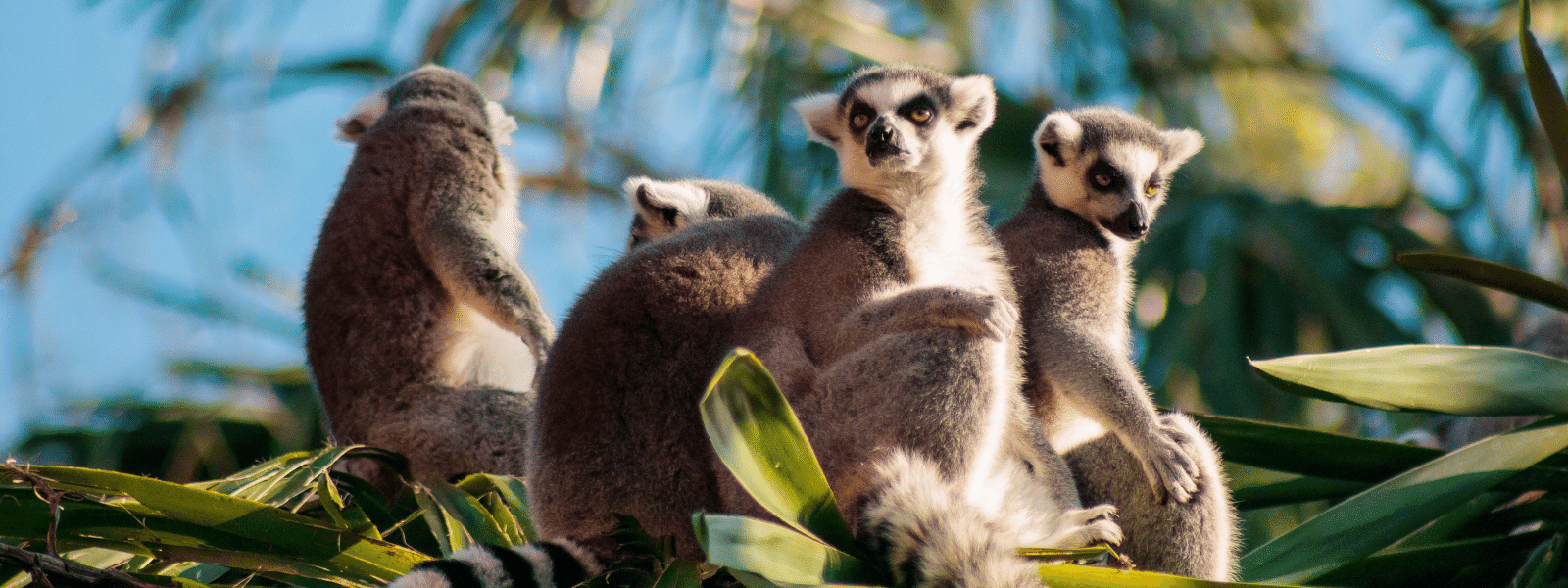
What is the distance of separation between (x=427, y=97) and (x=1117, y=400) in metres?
3.34

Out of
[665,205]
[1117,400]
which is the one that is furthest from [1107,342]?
[665,205]

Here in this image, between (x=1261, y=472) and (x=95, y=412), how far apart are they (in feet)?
28.0

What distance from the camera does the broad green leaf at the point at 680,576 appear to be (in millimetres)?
2205

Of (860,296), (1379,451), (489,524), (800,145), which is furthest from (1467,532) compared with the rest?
(800,145)

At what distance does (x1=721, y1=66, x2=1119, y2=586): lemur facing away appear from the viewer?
6.94 feet

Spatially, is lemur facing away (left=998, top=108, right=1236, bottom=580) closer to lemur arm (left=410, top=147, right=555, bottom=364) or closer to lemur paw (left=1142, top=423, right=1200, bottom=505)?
lemur paw (left=1142, top=423, right=1200, bottom=505)

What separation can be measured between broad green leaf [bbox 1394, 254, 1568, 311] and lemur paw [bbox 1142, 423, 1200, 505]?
2.29ft

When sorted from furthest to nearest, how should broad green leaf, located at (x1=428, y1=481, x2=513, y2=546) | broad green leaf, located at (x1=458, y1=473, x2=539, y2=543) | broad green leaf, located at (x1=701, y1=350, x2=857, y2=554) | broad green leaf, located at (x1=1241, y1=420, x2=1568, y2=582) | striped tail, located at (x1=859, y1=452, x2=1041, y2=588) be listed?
broad green leaf, located at (x1=458, y1=473, x2=539, y2=543), broad green leaf, located at (x1=428, y1=481, x2=513, y2=546), broad green leaf, located at (x1=1241, y1=420, x2=1568, y2=582), striped tail, located at (x1=859, y1=452, x2=1041, y2=588), broad green leaf, located at (x1=701, y1=350, x2=857, y2=554)

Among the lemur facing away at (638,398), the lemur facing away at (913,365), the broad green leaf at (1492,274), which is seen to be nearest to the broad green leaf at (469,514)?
the lemur facing away at (638,398)

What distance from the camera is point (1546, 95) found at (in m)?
2.93

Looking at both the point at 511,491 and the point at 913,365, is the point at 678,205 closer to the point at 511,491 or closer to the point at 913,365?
the point at 511,491

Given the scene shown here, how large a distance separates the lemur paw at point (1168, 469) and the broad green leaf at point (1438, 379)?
0.83 feet

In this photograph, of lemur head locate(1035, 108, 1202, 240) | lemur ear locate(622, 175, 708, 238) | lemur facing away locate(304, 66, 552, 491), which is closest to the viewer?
lemur head locate(1035, 108, 1202, 240)

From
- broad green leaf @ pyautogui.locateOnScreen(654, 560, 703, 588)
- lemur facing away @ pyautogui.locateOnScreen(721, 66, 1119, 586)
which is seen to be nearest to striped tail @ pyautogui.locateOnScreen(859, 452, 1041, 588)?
lemur facing away @ pyautogui.locateOnScreen(721, 66, 1119, 586)
